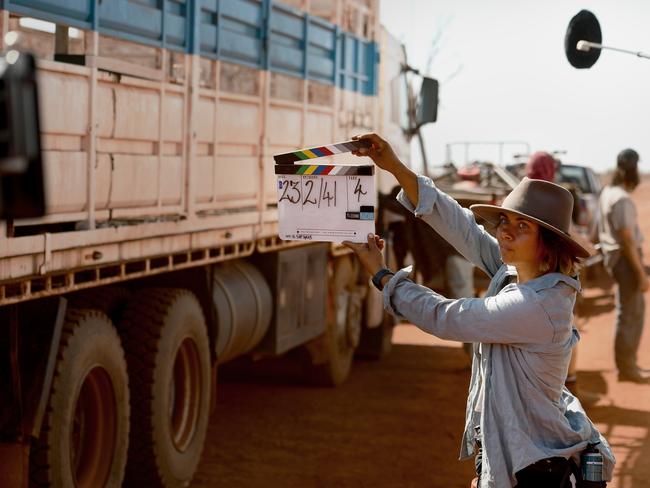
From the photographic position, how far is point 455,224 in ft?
16.0

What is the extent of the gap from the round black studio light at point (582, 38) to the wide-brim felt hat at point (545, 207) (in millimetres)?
3747

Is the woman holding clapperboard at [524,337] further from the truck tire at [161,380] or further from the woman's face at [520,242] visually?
the truck tire at [161,380]

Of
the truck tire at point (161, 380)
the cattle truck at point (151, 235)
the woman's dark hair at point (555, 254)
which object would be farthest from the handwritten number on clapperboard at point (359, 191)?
the truck tire at point (161, 380)

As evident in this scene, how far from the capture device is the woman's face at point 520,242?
4445 millimetres

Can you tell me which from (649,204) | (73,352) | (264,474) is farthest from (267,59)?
(649,204)

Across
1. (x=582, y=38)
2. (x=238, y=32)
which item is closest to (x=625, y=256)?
(x=582, y=38)

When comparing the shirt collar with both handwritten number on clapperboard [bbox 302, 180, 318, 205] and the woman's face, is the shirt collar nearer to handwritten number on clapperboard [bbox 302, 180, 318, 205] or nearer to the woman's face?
the woman's face

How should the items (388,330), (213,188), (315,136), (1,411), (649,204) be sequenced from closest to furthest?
(1,411), (213,188), (315,136), (388,330), (649,204)

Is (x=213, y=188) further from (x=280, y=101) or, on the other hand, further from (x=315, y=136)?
(x=315, y=136)

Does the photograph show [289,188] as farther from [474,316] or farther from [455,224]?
[474,316]

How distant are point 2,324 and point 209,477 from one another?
8.95 ft

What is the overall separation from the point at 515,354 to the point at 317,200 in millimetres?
965

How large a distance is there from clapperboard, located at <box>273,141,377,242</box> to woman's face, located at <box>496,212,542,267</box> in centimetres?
56

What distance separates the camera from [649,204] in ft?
169
